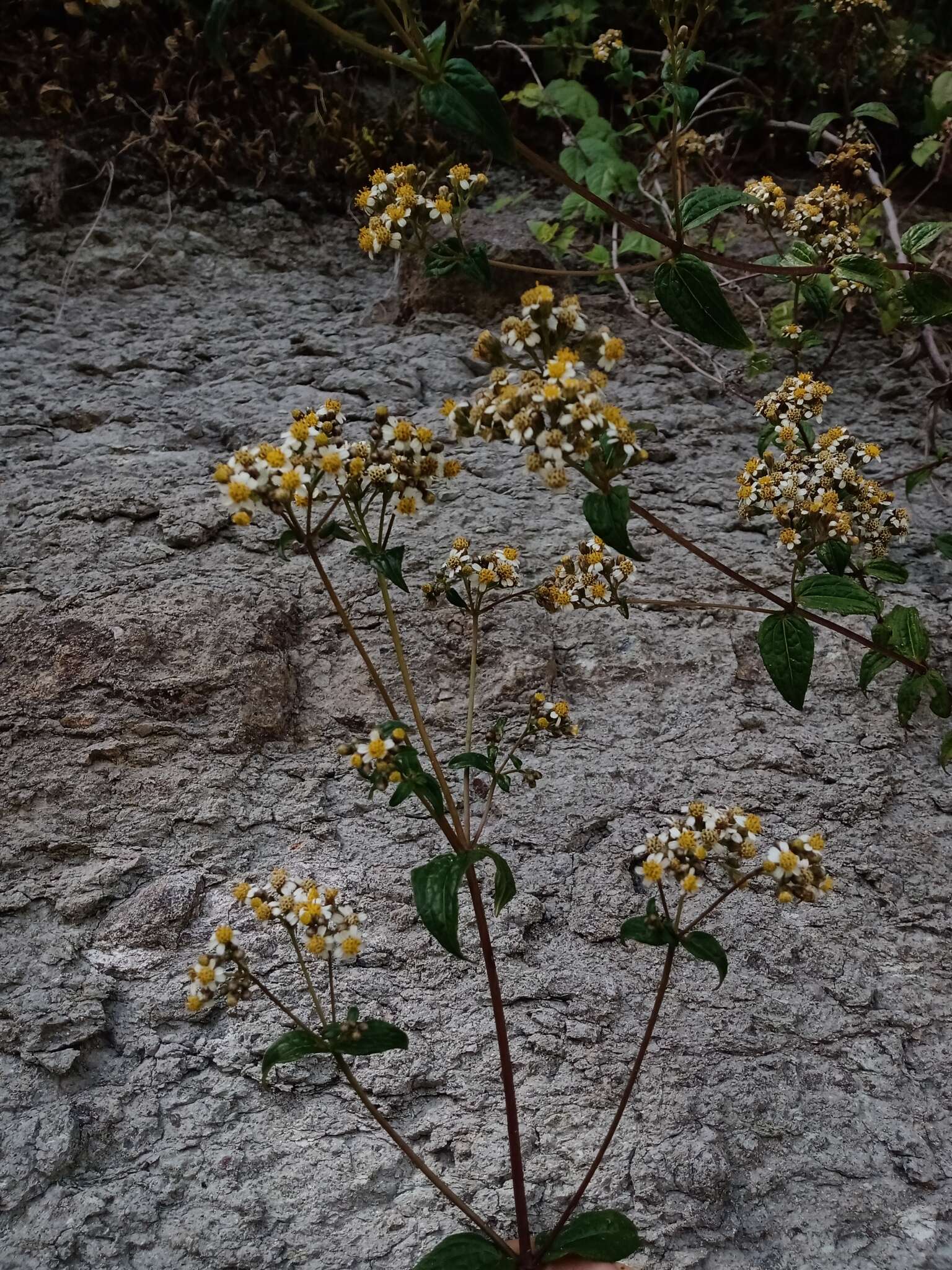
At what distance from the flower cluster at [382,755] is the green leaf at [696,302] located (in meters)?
0.75

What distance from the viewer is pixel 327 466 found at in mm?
1120

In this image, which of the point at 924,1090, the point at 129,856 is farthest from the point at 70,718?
the point at 924,1090

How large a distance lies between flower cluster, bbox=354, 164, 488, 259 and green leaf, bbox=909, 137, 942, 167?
1.53m

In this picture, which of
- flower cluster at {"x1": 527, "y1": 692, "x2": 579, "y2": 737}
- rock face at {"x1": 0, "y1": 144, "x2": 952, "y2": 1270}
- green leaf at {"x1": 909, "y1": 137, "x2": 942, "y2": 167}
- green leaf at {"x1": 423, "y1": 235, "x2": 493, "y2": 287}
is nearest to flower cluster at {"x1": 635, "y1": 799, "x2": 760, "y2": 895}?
flower cluster at {"x1": 527, "y1": 692, "x2": 579, "y2": 737}

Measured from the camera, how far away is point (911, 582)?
6.44ft

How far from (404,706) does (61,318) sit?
4.69 ft

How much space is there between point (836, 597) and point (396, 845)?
864 mm

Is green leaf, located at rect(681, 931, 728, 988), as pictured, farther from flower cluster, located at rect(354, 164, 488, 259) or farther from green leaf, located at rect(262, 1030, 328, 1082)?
flower cluster, located at rect(354, 164, 488, 259)

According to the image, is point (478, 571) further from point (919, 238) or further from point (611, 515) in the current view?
point (919, 238)

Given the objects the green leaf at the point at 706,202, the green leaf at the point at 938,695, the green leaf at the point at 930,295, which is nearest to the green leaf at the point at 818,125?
the green leaf at the point at 930,295

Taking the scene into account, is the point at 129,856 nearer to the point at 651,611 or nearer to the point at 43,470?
the point at 43,470

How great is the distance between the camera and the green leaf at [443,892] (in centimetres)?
108

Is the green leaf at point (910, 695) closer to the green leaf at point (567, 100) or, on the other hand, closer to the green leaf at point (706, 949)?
the green leaf at point (706, 949)

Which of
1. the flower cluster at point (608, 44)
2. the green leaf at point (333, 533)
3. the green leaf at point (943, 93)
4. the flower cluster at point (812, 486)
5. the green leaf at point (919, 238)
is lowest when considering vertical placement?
the flower cluster at point (812, 486)
